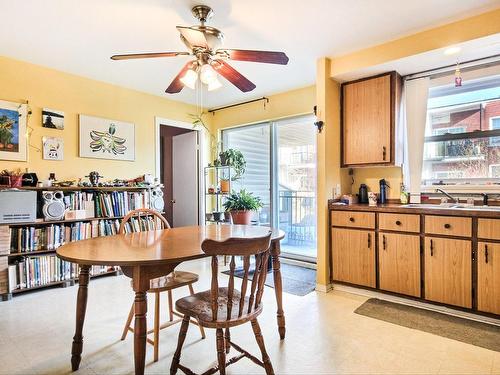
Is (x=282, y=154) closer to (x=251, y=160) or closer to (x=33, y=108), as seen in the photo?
(x=251, y=160)

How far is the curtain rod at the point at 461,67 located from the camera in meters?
2.75

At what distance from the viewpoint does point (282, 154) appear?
4.56 metres

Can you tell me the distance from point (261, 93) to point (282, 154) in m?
0.95

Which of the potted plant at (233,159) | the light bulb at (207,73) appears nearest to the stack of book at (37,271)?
the potted plant at (233,159)

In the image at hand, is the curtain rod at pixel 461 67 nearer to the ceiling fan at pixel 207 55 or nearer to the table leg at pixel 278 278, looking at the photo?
the ceiling fan at pixel 207 55

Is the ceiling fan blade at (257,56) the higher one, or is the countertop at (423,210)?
the ceiling fan blade at (257,56)

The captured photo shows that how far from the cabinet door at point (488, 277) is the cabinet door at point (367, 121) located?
112 cm

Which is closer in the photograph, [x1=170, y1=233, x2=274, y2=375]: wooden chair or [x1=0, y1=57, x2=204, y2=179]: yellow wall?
[x1=170, y1=233, x2=274, y2=375]: wooden chair

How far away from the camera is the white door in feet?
16.7

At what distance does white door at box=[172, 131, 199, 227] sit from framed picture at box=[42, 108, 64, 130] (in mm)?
2024

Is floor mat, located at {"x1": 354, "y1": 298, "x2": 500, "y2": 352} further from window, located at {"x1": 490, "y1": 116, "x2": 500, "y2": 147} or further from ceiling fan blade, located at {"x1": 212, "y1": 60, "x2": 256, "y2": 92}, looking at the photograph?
ceiling fan blade, located at {"x1": 212, "y1": 60, "x2": 256, "y2": 92}

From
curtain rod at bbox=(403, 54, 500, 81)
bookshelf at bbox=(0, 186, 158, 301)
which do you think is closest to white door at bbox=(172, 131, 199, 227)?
bookshelf at bbox=(0, 186, 158, 301)

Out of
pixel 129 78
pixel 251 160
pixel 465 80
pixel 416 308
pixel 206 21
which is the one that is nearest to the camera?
pixel 206 21

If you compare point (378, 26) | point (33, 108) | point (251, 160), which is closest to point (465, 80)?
point (378, 26)
